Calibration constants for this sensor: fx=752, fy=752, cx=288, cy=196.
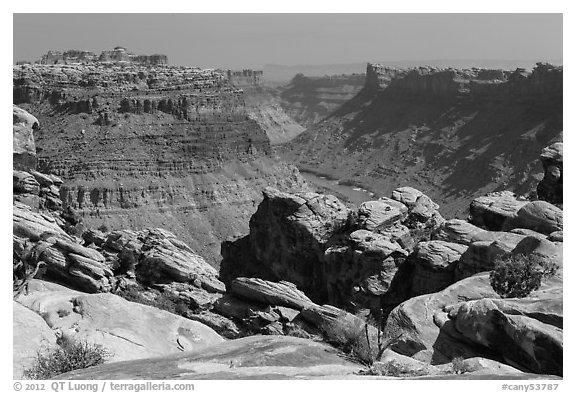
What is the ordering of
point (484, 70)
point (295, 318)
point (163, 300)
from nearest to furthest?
point (295, 318)
point (163, 300)
point (484, 70)

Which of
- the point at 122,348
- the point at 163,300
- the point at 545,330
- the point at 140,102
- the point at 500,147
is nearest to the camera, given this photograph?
the point at 545,330

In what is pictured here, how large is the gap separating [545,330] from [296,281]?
3040 centimetres

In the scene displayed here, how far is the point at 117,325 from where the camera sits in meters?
→ 26.2

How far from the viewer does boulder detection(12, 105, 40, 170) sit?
36.9 m

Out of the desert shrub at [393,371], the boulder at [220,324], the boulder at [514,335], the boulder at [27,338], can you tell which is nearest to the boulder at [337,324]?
the desert shrub at [393,371]

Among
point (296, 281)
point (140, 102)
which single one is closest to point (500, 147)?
point (140, 102)

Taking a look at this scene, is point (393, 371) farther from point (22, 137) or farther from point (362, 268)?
point (22, 137)

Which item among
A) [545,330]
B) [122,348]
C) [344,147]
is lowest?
[344,147]

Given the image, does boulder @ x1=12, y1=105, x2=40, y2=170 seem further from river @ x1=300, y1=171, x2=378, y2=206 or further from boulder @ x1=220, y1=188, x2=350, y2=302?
river @ x1=300, y1=171, x2=378, y2=206

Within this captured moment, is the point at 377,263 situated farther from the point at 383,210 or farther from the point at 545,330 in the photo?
the point at 545,330

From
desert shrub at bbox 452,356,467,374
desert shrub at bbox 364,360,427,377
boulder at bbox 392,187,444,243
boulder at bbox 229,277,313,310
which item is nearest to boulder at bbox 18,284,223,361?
boulder at bbox 229,277,313,310

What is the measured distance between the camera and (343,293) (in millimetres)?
43219

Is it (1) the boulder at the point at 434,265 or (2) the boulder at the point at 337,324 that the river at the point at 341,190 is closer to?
(1) the boulder at the point at 434,265

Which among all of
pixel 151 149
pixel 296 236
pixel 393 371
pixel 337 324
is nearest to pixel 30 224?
pixel 337 324
